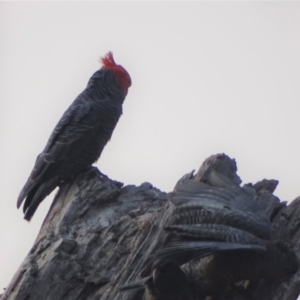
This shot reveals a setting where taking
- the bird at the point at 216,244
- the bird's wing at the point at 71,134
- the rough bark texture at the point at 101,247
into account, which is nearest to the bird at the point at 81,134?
the bird's wing at the point at 71,134

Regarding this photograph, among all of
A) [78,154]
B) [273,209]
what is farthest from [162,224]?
[78,154]

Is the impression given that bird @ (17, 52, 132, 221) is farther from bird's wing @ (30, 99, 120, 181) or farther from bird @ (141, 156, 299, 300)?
bird @ (141, 156, 299, 300)

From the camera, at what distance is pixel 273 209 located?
24.2 ft

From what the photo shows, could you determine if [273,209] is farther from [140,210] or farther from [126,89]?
[126,89]

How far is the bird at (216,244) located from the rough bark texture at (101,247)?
0.30 meters

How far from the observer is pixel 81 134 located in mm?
10148

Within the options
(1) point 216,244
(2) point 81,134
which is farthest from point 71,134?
(1) point 216,244

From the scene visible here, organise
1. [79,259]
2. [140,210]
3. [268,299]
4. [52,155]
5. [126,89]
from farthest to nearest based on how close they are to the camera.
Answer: [126,89], [52,155], [140,210], [79,259], [268,299]

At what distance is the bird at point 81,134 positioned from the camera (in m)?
9.70

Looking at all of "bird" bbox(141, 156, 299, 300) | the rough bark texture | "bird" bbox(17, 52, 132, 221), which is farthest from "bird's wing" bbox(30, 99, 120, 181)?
"bird" bbox(141, 156, 299, 300)

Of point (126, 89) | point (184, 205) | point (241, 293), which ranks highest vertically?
point (126, 89)

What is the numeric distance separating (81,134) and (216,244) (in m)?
4.49

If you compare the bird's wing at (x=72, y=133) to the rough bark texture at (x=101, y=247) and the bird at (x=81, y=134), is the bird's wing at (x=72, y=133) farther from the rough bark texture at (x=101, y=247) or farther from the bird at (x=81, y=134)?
the rough bark texture at (x=101, y=247)

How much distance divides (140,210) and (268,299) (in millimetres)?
1844
